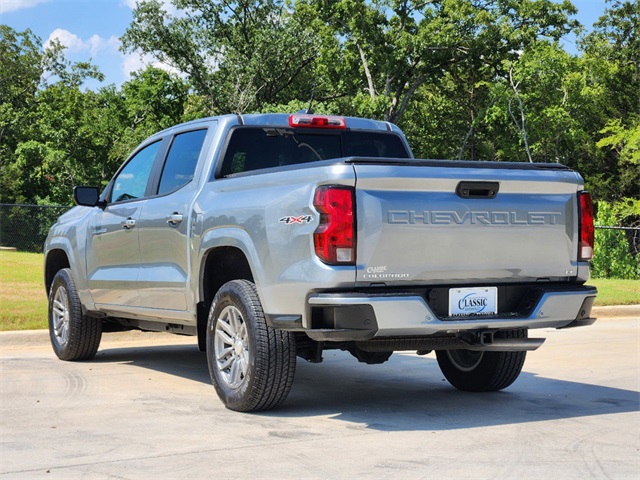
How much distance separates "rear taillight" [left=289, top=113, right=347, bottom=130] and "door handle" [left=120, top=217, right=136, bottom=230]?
166 cm

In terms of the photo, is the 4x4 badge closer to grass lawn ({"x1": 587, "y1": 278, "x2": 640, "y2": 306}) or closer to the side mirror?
the side mirror

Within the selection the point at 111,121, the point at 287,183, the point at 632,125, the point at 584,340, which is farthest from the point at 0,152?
the point at 287,183

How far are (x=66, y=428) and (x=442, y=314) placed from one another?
2.54 metres

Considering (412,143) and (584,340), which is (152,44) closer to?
(412,143)

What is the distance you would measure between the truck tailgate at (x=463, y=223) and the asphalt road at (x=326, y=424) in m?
1.02

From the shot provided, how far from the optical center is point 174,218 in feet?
24.8

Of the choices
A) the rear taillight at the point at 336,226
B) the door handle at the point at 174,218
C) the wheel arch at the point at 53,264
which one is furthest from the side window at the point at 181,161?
the wheel arch at the point at 53,264

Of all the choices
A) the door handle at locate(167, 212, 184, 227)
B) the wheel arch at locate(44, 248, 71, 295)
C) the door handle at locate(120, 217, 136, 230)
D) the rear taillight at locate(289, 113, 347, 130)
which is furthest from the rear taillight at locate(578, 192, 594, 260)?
the wheel arch at locate(44, 248, 71, 295)

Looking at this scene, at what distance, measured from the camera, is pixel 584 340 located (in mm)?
12008

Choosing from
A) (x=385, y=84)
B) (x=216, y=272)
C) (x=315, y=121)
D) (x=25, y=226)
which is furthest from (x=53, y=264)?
(x=385, y=84)

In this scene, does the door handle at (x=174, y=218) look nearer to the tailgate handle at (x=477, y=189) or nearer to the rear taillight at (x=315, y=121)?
the rear taillight at (x=315, y=121)

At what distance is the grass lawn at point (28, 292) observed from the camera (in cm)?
1213

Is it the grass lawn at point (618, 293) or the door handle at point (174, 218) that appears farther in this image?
the grass lawn at point (618, 293)

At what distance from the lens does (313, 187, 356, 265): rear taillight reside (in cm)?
582
